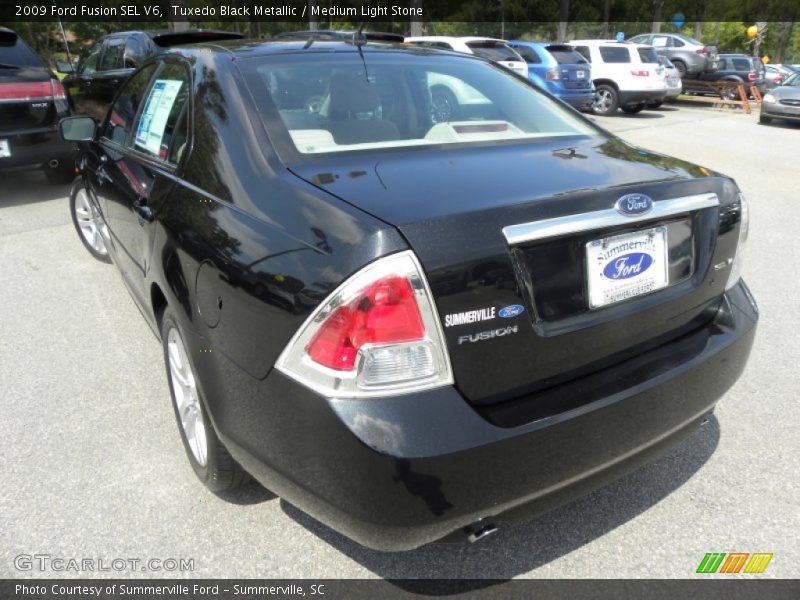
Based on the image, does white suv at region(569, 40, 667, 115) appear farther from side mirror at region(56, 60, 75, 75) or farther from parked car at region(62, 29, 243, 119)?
side mirror at region(56, 60, 75, 75)

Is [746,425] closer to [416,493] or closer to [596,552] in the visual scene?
[596,552]

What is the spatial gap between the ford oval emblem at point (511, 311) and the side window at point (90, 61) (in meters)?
9.07

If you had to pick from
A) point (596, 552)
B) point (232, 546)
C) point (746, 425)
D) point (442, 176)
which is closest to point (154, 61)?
point (442, 176)

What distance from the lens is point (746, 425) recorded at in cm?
286

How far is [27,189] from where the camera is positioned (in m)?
7.73

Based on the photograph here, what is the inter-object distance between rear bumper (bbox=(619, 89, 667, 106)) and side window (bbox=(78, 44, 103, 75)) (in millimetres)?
12048

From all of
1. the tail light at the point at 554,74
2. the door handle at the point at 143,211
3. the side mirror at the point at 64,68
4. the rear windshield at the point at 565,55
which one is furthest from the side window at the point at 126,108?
the rear windshield at the point at 565,55

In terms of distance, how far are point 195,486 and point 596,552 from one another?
1.51 meters

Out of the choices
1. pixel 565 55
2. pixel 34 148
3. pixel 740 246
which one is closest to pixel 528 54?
pixel 565 55

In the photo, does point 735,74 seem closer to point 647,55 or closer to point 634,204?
point 647,55

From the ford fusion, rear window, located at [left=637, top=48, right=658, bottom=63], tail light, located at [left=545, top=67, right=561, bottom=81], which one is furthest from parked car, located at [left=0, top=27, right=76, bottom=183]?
rear window, located at [left=637, top=48, right=658, bottom=63]

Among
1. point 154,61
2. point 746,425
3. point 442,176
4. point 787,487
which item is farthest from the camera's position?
point 154,61

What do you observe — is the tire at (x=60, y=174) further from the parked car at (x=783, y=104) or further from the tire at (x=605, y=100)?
the parked car at (x=783, y=104)

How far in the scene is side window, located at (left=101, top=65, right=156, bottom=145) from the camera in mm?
3283
